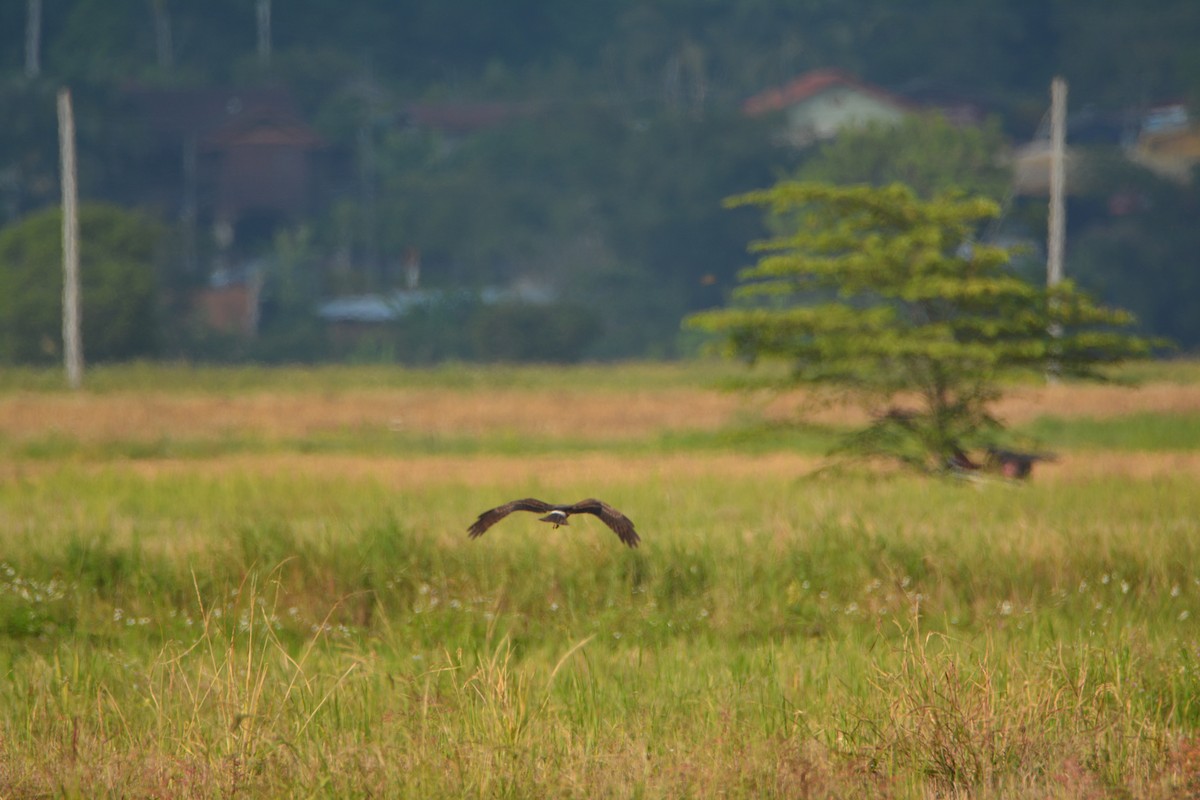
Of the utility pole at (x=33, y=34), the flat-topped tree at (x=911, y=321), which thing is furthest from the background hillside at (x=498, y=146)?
the flat-topped tree at (x=911, y=321)

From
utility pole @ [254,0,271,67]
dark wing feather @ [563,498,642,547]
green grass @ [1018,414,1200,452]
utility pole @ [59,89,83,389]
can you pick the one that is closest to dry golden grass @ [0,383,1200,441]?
green grass @ [1018,414,1200,452]

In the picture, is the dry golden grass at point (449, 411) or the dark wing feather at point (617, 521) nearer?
the dark wing feather at point (617, 521)

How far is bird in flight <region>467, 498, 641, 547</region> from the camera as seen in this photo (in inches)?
217

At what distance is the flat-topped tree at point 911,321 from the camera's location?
53.7ft

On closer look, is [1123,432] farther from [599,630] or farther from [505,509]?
[505,509]

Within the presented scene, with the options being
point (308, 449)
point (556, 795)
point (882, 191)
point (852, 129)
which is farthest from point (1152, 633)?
point (852, 129)

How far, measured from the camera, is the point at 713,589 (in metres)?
10.7

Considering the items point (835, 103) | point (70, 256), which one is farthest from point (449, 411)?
point (835, 103)

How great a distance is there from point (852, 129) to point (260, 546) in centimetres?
5022

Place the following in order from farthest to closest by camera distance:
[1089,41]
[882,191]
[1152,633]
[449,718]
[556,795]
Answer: [1089,41] → [882,191] → [1152,633] → [449,718] → [556,795]

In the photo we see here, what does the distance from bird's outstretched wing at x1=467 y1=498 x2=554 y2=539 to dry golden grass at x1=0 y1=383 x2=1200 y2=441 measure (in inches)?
678

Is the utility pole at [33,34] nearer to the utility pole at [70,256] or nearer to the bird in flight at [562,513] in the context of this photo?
the utility pole at [70,256]

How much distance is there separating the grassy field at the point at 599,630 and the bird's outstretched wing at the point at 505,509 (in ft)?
2.85

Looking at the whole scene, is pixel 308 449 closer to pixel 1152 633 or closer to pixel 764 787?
pixel 1152 633
